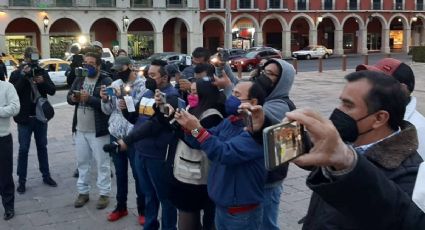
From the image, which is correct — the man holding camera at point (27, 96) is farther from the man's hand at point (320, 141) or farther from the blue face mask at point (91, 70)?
the man's hand at point (320, 141)

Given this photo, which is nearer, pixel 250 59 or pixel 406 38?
pixel 250 59

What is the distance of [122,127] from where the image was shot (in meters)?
5.47

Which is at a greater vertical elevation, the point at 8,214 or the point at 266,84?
the point at 266,84

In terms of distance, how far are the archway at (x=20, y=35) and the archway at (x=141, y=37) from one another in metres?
7.38

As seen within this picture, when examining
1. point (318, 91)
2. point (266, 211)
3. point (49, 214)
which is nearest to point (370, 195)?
point (266, 211)

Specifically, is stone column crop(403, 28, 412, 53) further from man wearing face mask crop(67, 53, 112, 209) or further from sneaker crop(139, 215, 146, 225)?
sneaker crop(139, 215, 146, 225)

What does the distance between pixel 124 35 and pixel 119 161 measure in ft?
112

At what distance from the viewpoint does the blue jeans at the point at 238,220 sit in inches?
132

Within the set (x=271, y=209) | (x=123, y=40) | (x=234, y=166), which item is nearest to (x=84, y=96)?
(x=271, y=209)

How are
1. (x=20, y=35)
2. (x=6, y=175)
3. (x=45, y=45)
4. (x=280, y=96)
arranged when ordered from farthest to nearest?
(x=20, y=35)
(x=45, y=45)
(x=6, y=175)
(x=280, y=96)

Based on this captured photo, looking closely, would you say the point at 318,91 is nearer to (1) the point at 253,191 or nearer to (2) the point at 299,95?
(2) the point at 299,95

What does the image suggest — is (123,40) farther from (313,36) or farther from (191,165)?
(191,165)

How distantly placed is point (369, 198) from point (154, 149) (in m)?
3.09

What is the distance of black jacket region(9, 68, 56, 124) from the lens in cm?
643
